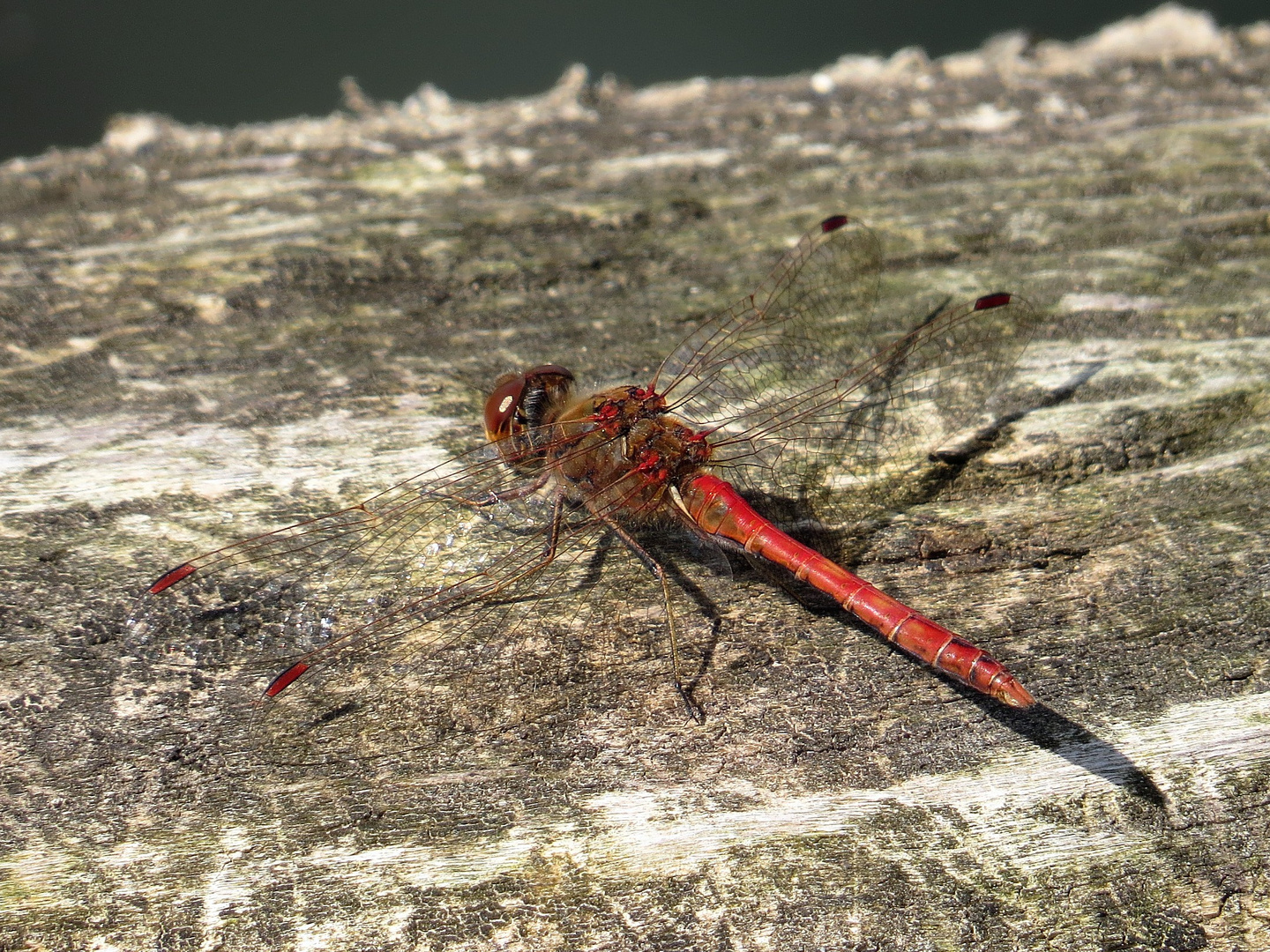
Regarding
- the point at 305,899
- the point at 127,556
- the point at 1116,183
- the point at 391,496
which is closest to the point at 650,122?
the point at 1116,183

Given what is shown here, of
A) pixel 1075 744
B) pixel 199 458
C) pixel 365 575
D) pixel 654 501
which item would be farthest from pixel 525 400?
pixel 1075 744

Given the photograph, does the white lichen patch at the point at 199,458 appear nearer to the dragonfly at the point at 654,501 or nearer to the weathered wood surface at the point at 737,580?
the weathered wood surface at the point at 737,580

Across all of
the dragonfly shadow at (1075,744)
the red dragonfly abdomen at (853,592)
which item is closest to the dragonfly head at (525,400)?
the red dragonfly abdomen at (853,592)

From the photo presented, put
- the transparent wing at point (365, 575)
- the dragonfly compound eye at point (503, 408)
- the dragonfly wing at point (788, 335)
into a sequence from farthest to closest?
the dragonfly wing at point (788, 335) → the dragonfly compound eye at point (503, 408) → the transparent wing at point (365, 575)

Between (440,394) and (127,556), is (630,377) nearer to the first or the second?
(440,394)

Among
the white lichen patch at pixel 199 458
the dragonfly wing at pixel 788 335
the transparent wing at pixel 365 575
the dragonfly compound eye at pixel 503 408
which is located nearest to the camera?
the transparent wing at pixel 365 575

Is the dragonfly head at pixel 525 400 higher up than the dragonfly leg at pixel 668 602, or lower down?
higher up

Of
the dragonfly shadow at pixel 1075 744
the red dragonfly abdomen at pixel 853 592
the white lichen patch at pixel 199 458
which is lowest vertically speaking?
the dragonfly shadow at pixel 1075 744
